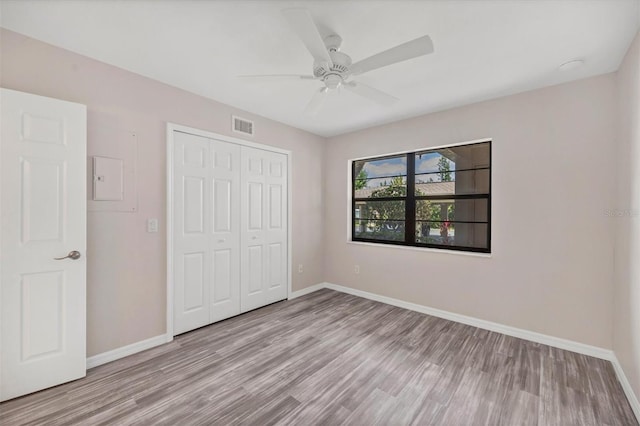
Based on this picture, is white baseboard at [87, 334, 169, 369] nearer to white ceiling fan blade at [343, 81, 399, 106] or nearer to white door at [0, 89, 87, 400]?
white door at [0, 89, 87, 400]

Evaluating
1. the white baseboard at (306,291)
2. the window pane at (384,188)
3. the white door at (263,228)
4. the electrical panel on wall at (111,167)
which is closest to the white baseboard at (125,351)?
the white door at (263,228)

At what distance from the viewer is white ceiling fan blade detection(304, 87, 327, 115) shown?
2.20 meters

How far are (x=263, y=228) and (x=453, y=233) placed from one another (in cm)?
261

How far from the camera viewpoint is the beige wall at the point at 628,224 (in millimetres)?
1836

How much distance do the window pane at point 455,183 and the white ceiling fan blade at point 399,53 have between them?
2152mm

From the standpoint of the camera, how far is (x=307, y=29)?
1464 millimetres

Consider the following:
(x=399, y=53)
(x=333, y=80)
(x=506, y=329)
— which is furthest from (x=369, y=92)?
(x=506, y=329)

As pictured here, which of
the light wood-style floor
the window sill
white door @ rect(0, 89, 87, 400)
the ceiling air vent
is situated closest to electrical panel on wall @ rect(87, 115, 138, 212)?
white door @ rect(0, 89, 87, 400)

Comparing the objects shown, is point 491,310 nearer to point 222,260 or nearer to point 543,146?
point 543,146

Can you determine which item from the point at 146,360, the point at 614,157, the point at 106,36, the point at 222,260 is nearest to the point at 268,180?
the point at 222,260

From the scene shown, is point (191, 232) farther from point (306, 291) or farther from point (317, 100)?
point (306, 291)

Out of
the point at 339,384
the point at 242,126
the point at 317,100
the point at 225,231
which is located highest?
the point at 242,126

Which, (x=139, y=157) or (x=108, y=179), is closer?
(x=108, y=179)

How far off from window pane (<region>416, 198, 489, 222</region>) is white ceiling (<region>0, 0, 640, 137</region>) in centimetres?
131
